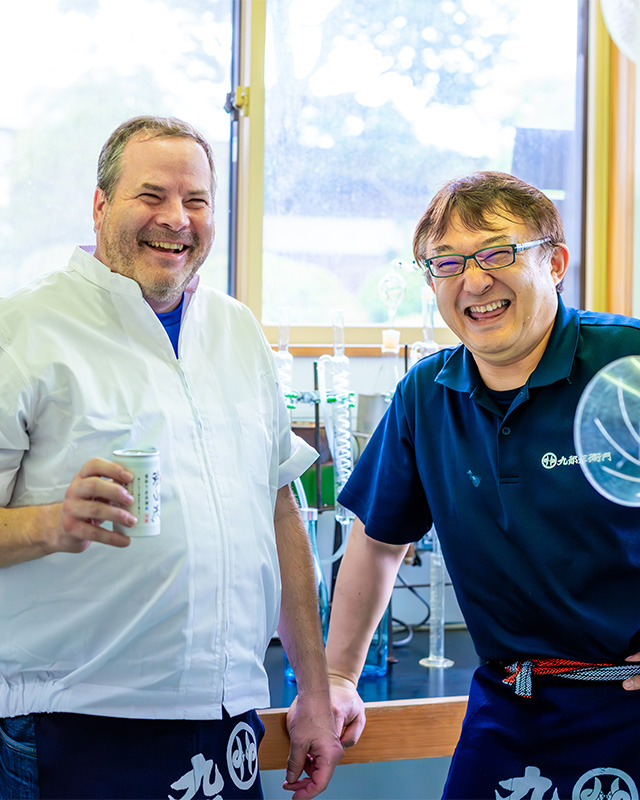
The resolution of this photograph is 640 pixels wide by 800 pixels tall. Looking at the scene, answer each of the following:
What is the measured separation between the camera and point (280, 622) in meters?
1.34

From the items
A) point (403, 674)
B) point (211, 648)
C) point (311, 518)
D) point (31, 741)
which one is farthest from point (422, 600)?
point (31, 741)

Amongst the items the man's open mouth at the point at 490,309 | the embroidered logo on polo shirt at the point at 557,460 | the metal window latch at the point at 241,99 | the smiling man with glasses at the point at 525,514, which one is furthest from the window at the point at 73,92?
the embroidered logo on polo shirt at the point at 557,460

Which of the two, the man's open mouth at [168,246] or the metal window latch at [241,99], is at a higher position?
the metal window latch at [241,99]

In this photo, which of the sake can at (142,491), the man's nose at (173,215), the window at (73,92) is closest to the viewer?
the sake can at (142,491)

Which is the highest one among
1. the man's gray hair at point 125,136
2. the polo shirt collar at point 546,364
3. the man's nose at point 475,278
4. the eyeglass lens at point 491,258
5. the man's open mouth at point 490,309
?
the man's gray hair at point 125,136

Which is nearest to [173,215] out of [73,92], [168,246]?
[168,246]

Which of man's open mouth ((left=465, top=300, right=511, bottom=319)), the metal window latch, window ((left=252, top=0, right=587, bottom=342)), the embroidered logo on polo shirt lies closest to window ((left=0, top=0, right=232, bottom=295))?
the metal window latch

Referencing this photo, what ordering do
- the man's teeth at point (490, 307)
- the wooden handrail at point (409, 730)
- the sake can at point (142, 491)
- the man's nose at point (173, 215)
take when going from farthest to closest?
the wooden handrail at point (409, 730)
the man's teeth at point (490, 307)
the man's nose at point (173, 215)
the sake can at point (142, 491)

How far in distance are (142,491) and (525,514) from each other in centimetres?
60

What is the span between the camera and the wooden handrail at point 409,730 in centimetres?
147

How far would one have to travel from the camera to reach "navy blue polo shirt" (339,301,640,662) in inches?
47.5

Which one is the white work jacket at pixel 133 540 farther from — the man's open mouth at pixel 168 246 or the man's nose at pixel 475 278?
the man's nose at pixel 475 278

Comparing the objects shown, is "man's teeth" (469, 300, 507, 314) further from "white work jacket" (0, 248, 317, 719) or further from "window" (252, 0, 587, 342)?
"window" (252, 0, 587, 342)

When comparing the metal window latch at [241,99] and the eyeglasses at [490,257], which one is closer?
the eyeglasses at [490,257]
